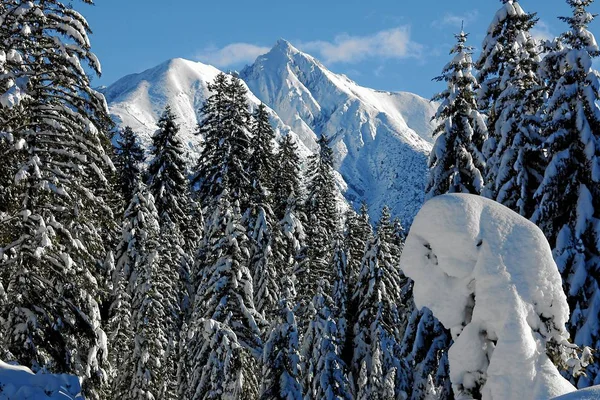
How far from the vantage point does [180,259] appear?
122 ft

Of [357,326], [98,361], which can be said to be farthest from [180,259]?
[98,361]

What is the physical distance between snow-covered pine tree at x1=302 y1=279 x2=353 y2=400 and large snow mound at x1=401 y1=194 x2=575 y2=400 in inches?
689

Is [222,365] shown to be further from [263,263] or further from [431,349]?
[263,263]

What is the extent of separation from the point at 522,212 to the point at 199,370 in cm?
1386

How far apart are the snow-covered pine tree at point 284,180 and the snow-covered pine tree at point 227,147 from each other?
5.61m

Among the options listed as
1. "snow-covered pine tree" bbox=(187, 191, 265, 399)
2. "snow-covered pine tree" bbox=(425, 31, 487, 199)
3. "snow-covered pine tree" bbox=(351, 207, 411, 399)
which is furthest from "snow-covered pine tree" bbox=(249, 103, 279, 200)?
"snow-covered pine tree" bbox=(425, 31, 487, 199)

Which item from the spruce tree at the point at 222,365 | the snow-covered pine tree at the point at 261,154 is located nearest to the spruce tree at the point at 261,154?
the snow-covered pine tree at the point at 261,154

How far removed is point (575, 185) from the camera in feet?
51.9

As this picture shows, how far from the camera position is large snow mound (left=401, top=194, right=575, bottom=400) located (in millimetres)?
7668

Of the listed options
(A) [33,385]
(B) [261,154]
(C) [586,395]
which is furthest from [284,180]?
(C) [586,395]

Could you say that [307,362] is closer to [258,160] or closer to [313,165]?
[258,160]

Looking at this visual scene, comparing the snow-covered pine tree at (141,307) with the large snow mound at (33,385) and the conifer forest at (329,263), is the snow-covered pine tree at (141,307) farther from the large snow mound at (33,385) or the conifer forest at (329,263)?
the large snow mound at (33,385)

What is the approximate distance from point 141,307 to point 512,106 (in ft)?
65.0

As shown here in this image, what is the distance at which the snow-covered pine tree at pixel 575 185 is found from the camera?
49.3 feet
